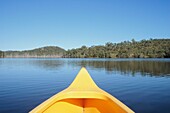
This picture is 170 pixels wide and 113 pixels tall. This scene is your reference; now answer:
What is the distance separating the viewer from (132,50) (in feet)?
514

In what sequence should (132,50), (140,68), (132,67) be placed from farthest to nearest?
1. (132,50)
2. (132,67)
3. (140,68)

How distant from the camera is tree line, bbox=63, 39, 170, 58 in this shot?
454 feet

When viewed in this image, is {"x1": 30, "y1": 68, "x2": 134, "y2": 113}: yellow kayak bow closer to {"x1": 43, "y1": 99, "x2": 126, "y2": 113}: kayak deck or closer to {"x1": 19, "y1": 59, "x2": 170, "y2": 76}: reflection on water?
{"x1": 43, "y1": 99, "x2": 126, "y2": 113}: kayak deck

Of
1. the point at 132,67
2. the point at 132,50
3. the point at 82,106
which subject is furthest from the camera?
the point at 132,50

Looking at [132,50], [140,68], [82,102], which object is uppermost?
[132,50]

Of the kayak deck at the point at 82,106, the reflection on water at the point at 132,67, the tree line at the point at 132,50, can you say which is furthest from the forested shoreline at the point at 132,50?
the kayak deck at the point at 82,106

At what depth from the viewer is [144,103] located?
10109mm

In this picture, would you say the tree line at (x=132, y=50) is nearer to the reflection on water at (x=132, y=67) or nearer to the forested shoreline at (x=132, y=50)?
the forested shoreline at (x=132, y=50)

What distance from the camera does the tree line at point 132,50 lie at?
138 m

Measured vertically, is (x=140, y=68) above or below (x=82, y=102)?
below

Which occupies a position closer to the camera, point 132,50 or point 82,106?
point 82,106

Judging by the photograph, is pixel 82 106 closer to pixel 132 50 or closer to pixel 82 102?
pixel 82 102

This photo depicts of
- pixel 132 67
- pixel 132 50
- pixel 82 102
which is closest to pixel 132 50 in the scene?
pixel 132 50

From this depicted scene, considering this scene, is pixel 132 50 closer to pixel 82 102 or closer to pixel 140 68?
pixel 140 68
